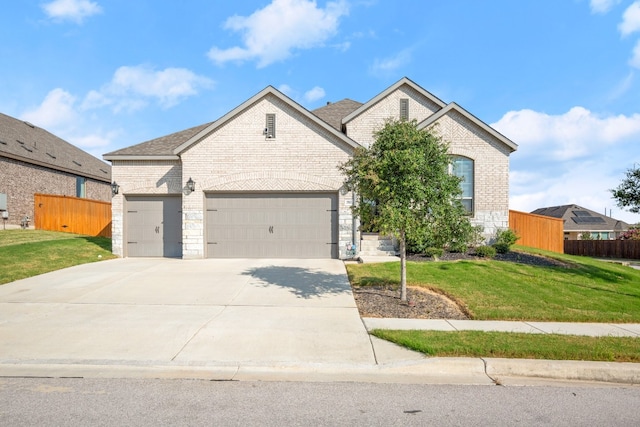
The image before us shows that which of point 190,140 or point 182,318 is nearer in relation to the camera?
point 182,318

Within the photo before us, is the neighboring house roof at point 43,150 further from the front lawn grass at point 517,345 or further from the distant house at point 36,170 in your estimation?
the front lawn grass at point 517,345

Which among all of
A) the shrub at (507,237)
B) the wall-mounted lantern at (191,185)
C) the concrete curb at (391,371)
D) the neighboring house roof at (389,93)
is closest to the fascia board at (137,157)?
the wall-mounted lantern at (191,185)

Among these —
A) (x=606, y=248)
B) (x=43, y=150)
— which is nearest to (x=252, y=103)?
(x=43, y=150)

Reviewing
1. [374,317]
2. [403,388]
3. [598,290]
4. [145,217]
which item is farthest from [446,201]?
[145,217]

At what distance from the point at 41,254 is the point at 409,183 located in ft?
43.6

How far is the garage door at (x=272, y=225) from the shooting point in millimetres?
13562

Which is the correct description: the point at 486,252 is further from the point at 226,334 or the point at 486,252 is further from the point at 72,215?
the point at 72,215

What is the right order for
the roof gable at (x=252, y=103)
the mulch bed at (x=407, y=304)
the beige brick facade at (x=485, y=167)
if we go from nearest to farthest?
the mulch bed at (x=407, y=304) → the roof gable at (x=252, y=103) → the beige brick facade at (x=485, y=167)

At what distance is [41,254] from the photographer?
496 inches

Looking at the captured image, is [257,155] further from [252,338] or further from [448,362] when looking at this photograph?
[448,362]

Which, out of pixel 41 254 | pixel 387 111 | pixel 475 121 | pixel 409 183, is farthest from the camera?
pixel 387 111

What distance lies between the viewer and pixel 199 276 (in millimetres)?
10281

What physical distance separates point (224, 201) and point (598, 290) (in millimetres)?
12236

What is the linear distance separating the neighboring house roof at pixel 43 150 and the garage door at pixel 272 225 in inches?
616
